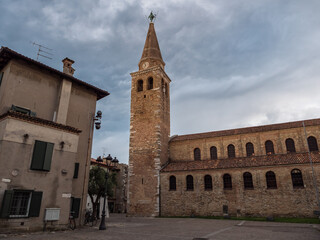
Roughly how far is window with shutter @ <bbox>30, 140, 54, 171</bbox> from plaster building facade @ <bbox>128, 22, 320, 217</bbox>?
1579cm

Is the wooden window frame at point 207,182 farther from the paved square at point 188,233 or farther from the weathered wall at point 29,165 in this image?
the weathered wall at point 29,165

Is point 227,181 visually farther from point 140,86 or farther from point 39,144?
point 39,144

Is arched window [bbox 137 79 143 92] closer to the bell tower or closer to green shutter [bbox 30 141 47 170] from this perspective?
the bell tower

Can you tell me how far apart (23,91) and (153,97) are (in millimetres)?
17957

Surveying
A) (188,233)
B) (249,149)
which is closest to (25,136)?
(188,233)

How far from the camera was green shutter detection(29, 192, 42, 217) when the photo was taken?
37.4ft

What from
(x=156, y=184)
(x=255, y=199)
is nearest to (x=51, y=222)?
(x=156, y=184)

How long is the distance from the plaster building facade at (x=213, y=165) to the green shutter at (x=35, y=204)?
1585 centimetres

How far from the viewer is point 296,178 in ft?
68.5

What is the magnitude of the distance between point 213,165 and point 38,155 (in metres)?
18.1

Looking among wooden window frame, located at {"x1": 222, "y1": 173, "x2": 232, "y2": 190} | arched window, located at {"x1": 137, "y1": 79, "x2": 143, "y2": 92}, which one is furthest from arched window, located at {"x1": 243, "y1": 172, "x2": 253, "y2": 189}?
arched window, located at {"x1": 137, "y1": 79, "x2": 143, "y2": 92}

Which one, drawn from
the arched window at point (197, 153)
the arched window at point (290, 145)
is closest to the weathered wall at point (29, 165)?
the arched window at point (197, 153)

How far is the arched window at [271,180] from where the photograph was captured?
21.6m

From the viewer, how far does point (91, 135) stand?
16.8 metres
